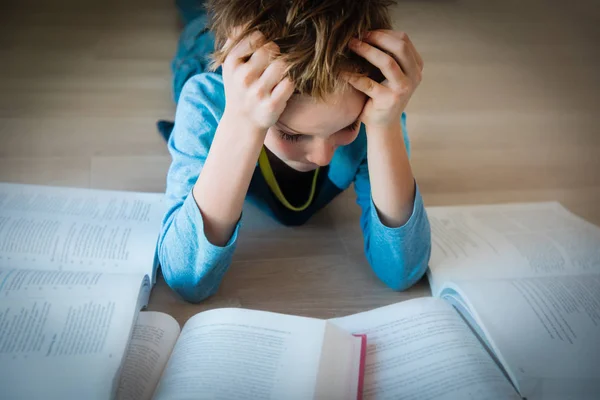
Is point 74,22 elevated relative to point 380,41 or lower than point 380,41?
lower

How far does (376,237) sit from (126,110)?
836mm

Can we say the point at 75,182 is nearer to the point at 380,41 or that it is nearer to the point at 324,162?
the point at 324,162

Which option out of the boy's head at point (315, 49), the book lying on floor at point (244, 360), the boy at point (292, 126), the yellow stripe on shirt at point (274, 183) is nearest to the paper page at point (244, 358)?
the book lying on floor at point (244, 360)

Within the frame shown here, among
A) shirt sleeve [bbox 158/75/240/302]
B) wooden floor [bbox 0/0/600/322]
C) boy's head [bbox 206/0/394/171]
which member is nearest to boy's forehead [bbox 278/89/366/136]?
boy's head [bbox 206/0/394/171]

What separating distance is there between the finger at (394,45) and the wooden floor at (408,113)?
36 cm

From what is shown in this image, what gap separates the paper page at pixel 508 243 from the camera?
2.87 feet

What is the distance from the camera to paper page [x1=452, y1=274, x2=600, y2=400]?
0.67 m

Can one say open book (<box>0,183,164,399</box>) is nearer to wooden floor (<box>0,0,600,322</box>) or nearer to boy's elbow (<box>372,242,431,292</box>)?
wooden floor (<box>0,0,600,322</box>)

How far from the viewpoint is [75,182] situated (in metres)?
1.13

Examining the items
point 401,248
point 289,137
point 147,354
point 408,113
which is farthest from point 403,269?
point 408,113

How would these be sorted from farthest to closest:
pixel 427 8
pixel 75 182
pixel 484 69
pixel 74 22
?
pixel 427 8 < pixel 74 22 < pixel 484 69 < pixel 75 182

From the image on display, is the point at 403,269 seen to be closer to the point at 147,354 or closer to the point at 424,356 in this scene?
the point at 424,356

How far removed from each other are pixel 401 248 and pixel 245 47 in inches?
14.0

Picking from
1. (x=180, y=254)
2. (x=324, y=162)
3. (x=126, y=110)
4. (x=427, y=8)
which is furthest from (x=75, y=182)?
(x=427, y=8)
